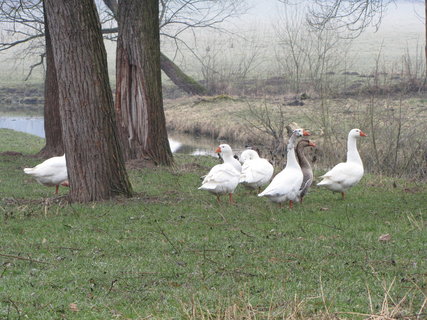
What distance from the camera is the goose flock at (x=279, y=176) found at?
1099 cm

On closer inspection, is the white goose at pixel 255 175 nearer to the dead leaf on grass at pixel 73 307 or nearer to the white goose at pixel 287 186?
the white goose at pixel 287 186

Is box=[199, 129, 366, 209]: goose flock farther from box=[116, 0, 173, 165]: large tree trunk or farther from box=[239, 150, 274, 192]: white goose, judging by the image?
box=[116, 0, 173, 165]: large tree trunk

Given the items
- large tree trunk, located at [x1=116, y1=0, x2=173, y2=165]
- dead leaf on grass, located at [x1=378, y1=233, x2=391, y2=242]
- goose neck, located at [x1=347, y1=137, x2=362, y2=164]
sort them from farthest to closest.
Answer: large tree trunk, located at [x1=116, y1=0, x2=173, y2=165]
goose neck, located at [x1=347, y1=137, x2=362, y2=164]
dead leaf on grass, located at [x1=378, y1=233, x2=391, y2=242]

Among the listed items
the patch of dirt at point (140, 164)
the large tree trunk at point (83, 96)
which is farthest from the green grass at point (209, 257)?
the patch of dirt at point (140, 164)

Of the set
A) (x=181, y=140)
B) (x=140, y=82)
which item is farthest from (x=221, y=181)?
(x=181, y=140)

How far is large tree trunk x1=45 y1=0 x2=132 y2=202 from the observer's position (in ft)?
37.5

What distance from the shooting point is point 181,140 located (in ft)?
108

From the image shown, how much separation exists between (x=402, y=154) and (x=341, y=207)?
334 inches

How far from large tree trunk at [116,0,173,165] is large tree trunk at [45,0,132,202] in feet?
16.8

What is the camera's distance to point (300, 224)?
9594 millimetres

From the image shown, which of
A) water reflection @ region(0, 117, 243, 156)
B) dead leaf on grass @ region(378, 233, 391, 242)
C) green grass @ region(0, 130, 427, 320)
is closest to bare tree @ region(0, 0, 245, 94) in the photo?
water reflection @ region(0, 117, 243, 156)

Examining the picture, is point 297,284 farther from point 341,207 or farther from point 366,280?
point 341,207

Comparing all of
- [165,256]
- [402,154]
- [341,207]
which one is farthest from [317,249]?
[402,154]

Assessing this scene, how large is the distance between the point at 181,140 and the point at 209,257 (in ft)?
83.0
